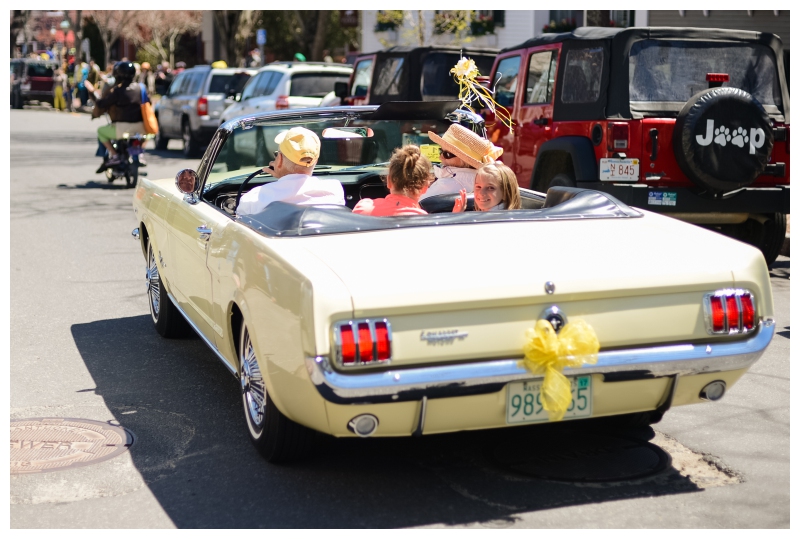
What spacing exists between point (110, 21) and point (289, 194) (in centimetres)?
5994

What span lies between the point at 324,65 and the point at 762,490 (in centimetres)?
1633

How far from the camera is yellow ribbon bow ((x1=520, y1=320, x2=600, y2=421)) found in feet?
12.7

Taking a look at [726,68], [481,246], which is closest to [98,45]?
[726,68]

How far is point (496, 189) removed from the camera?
527cm

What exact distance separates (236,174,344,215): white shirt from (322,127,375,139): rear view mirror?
2.57 feet

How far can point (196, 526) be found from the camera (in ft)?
13.0

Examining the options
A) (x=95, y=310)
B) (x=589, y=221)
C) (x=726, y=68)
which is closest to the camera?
(x=589, y=221)

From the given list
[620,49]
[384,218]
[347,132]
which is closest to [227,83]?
[620,49]

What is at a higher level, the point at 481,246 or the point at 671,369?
the point at 481,246

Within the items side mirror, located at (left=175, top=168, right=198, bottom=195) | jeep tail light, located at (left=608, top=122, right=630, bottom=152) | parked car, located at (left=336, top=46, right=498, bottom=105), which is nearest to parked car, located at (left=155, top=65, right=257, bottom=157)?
parked car, located at (left=336, top=46, right=498, bottom=105)

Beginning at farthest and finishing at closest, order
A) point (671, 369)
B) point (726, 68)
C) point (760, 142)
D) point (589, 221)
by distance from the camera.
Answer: point (726, 68) → point (760, 142) → point (589, 221) → point (671, 369)

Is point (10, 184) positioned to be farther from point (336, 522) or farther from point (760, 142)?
point (336, 522)

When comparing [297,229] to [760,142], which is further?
[760,142]

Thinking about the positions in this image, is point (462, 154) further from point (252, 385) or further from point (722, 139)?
point (722, 139)
